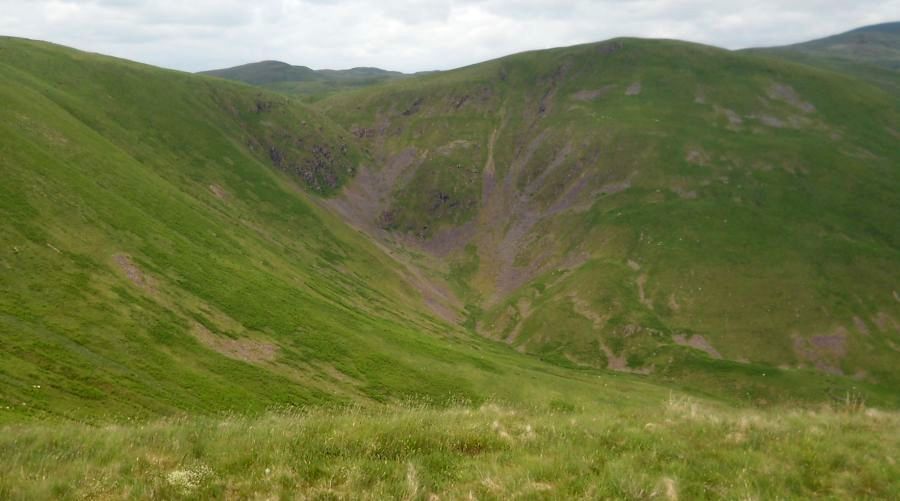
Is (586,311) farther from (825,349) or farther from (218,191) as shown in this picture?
(218,191)

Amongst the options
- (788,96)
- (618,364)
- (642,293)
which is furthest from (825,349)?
(788,96)

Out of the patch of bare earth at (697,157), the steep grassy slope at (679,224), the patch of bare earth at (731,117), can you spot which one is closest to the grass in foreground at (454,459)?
the steep grassy slope at (679,224)

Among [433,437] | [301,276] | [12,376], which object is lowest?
[301,276]

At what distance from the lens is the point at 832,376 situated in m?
96.3

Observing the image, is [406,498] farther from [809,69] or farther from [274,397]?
[809,69]

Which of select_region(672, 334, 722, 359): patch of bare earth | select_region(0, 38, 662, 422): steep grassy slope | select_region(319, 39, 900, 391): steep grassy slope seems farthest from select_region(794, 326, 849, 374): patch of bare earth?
select_region(0, 38, 662, 422): steep grassy slope

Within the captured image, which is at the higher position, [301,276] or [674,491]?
[674,491]

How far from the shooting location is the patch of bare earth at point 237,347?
54156mm

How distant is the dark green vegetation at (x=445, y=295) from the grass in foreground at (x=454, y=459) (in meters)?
0.10

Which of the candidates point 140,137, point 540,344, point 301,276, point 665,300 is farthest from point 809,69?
point 140,137

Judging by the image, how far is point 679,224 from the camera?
5453 inches

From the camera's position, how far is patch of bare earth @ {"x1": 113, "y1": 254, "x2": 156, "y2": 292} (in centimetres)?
5600

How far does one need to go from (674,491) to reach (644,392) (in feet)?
274

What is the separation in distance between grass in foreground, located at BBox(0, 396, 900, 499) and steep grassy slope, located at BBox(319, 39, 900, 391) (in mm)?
94394
